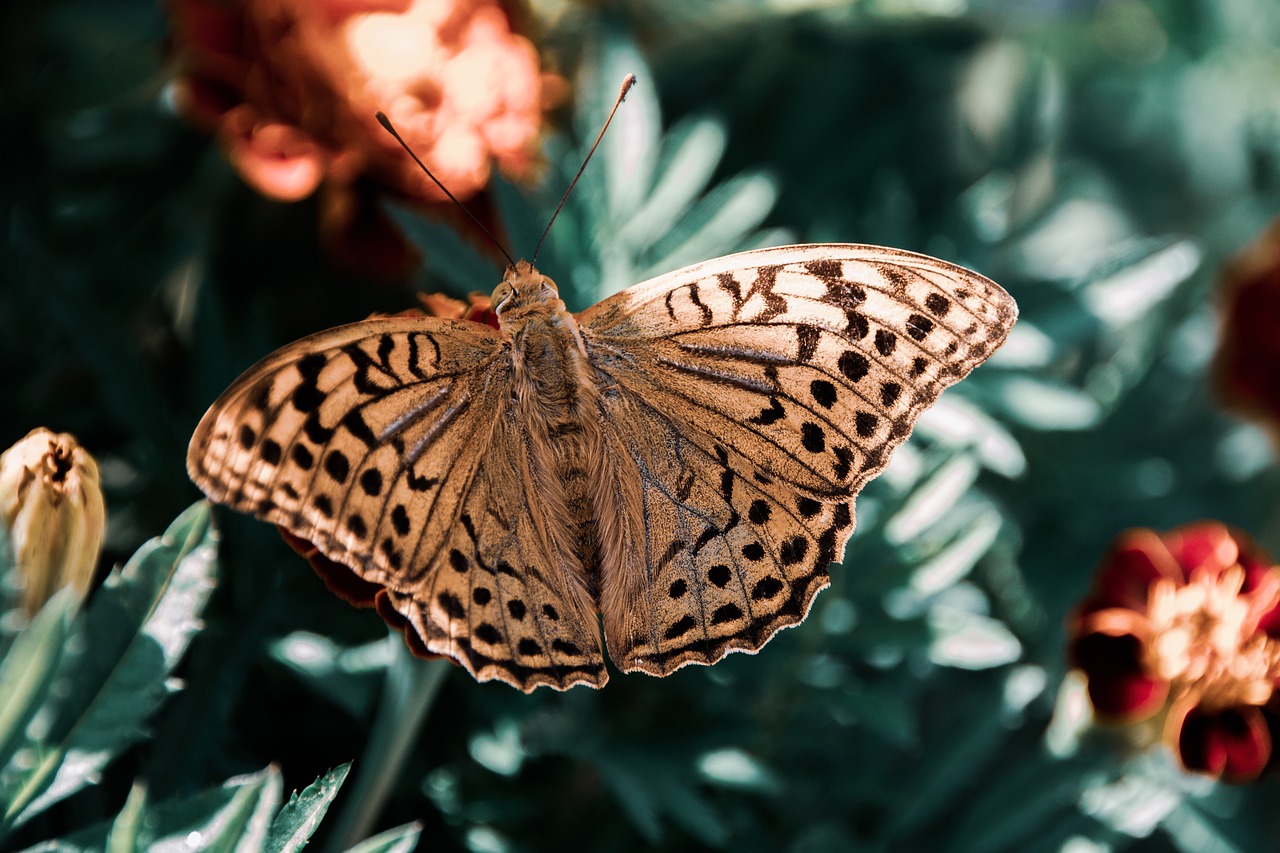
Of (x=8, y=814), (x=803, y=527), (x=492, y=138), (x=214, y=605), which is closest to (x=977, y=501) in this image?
(x=803, y=527)

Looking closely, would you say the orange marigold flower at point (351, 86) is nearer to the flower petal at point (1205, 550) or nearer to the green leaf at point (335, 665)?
the green leaf at point (335, 665)

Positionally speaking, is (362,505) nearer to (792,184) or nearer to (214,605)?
(214,605)

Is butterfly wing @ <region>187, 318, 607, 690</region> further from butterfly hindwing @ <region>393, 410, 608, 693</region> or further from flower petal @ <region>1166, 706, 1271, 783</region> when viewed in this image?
flower petal @ <region>1166, 706, 1271, 783</region>

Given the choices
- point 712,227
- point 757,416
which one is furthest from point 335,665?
point 712,227

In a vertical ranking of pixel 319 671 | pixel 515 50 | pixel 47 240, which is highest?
pixel 515 50

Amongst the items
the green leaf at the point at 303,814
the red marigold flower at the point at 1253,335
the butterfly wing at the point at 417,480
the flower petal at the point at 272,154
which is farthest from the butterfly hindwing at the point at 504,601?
the red marigold flower at the point at 1253,335

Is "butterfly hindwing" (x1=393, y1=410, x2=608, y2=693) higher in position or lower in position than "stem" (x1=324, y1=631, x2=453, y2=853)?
higher

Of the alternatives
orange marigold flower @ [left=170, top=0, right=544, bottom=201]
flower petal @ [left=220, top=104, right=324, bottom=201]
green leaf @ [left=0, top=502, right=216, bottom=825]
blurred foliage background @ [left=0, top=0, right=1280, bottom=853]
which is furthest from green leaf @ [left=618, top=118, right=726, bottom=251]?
green leaf @ [left=0, top=502, right=216, bottom=825]
